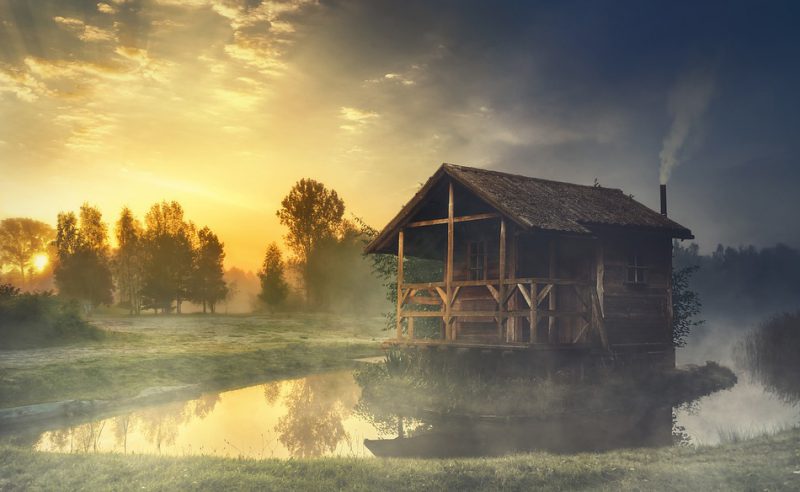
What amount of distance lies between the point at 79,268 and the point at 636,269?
197 ft

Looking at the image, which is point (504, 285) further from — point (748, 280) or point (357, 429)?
point (748, 280)

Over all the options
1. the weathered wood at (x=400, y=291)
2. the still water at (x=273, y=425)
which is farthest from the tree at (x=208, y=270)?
the weathered wood at (x=400, y=291)

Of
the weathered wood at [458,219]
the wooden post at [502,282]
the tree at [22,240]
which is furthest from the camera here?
the tree at [22,240]

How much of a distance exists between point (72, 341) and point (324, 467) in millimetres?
25677

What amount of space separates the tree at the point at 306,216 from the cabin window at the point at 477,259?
4993 cm

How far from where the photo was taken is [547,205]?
2175 centimetres

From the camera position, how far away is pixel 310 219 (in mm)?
73062

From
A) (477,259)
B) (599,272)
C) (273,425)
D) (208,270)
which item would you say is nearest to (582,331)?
(599,272)

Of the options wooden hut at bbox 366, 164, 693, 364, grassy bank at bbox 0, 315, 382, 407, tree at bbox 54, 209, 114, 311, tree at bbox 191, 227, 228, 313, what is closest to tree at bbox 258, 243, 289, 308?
tree at bbox 191, 227, 228, 313

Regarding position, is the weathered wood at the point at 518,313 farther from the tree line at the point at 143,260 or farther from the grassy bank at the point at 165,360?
the tree line at the point at 143,260

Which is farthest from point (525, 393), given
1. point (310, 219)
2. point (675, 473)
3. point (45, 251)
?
point (45, 251)

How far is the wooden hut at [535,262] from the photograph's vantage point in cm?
2034

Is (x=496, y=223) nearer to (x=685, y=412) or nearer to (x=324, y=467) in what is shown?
(x=685, y=412)

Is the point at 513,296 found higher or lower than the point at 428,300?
higher
